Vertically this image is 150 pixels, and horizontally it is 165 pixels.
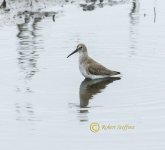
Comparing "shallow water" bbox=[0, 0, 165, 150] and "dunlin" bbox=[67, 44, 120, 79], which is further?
"dunlin" bbox=[67, 44, 120, 79]

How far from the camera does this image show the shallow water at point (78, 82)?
38.4ft

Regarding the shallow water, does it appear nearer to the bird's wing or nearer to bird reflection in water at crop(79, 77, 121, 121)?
bird reflection in water at crop(79, 77, 121, 121)

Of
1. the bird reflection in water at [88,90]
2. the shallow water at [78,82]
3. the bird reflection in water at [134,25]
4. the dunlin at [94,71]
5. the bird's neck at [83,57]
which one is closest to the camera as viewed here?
the shallow water at [78,82]

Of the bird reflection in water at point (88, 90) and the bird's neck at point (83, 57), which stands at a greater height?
the bird's neck at point (83, 57)

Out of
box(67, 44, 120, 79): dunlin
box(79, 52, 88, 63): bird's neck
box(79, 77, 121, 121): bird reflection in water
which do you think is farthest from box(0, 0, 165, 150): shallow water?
box(79, 52, 88, 63): bird's neck

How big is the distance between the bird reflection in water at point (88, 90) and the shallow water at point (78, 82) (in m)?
0.02

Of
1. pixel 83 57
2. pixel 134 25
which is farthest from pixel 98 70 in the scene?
pixel 134 25

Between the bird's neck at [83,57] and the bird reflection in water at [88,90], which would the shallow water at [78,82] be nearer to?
the bird reflection in water at [88,90]

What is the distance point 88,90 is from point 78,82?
2.63 feet

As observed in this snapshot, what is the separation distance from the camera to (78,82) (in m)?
15.9

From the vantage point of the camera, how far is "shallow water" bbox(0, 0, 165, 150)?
1172 centimetres

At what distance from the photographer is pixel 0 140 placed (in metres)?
11.5

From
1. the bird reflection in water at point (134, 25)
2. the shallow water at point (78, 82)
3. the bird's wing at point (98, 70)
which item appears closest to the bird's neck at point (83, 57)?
the bird's wing at point (98, 70)

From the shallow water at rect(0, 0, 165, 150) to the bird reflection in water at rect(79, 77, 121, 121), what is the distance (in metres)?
0.02
